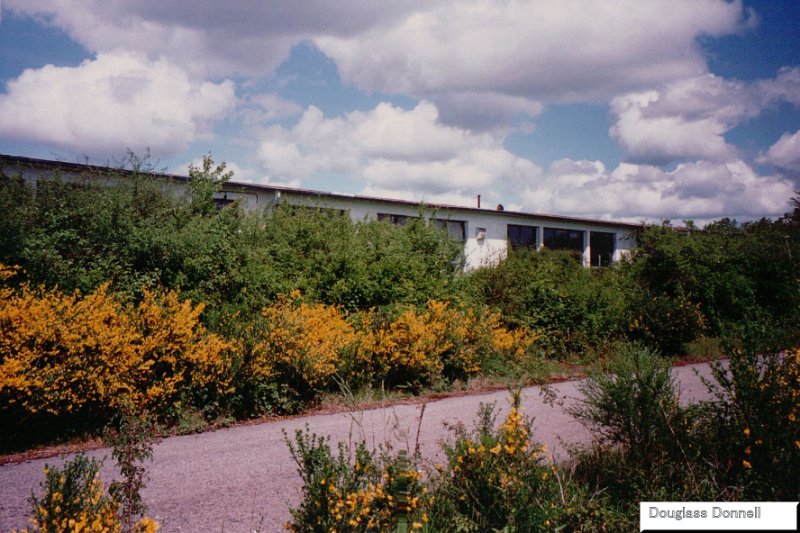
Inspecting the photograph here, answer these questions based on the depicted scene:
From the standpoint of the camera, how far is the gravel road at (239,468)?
156 inches

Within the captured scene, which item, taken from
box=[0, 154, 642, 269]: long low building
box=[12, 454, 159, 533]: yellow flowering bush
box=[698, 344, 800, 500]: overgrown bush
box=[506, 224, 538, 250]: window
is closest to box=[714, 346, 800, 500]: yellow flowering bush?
box=[698, 344, 800, 500]: overgrown bush

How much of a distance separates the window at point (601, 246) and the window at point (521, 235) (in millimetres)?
5068

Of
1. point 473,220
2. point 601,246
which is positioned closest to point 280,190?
point 473,220

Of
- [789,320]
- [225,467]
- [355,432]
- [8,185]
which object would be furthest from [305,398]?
[789,320]

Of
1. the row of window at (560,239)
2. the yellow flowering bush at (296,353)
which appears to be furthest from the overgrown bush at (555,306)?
the row of window at (560,239)

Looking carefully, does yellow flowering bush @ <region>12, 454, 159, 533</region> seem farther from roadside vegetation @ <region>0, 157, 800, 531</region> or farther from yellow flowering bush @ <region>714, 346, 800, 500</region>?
yellow flowering bush @ <region>714, 346, 800, 500</region>

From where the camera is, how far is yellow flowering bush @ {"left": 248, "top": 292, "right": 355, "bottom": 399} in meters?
7.15

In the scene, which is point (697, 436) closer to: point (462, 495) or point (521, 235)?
point (462, 495)

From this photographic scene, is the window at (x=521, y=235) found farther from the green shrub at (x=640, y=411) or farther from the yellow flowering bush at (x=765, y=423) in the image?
the yellow flowering bush at (x=765, y=423)

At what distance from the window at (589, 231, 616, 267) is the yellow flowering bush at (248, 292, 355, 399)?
27483mm

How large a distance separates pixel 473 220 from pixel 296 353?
19.7 meters

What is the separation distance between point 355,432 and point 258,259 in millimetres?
5919

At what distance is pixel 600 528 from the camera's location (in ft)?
11.4

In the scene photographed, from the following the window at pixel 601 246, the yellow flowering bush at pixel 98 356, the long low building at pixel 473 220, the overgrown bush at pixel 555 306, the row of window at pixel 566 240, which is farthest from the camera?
the window at pixel 601 246
